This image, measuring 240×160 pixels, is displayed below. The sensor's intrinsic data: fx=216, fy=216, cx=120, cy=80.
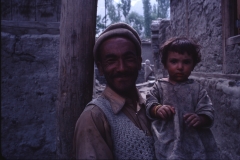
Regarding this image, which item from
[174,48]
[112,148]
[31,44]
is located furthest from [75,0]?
[31,44]

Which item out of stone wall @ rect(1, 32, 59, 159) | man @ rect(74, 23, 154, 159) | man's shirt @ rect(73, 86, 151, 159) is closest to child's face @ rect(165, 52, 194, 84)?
man @ rect(74, 23, 154, 159)

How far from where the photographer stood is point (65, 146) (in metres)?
1.55

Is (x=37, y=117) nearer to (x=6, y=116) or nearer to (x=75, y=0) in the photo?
(x=6, y=116)

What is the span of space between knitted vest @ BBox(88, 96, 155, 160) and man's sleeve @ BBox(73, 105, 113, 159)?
1.6 inches

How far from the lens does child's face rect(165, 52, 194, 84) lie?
157 cm

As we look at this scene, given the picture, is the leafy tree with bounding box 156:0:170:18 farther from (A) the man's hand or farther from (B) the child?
(A) the man's hand

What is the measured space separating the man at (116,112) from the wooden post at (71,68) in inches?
5.3

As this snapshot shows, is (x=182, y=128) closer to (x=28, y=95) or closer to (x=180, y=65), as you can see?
(x=180, y=65)

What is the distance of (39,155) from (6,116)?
810 millimetres

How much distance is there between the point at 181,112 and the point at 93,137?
60cm

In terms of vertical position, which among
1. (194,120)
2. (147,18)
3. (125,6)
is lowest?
(194,120)

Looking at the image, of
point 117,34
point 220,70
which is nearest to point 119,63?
point 117,34

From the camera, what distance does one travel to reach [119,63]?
1501mm

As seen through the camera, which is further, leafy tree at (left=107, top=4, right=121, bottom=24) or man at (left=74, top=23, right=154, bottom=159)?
leafy tree at (left=107, top=4, right=121, bottom=24)
